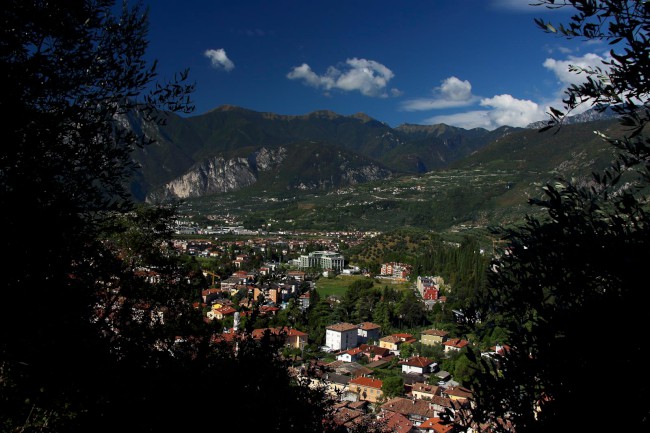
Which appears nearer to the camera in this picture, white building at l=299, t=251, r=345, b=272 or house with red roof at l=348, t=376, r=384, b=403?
house with red roof at l=348, t=376, r=384, b=403

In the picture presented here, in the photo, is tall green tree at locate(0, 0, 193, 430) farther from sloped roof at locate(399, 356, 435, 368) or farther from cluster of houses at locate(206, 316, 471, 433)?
sloped roof at locate(399, 356, 435, 368)

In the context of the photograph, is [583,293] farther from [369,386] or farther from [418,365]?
[418,365]

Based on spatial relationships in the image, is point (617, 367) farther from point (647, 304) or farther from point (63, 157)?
point (63, 157)

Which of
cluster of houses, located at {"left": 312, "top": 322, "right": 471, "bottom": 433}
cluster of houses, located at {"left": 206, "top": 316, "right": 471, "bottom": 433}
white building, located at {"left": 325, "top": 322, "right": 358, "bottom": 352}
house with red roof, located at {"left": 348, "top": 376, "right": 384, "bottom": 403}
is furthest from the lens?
white building, located at {"left": 325, "top": 322, "right": 358, "bottom": 352}

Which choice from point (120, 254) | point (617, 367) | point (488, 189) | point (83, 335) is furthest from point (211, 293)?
point (488, 189)

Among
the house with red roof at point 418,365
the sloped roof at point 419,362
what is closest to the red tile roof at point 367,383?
the house with red roof at point 418,365

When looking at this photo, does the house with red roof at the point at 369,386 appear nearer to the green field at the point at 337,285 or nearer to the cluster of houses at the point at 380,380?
the cluster of houses at the point at 380,380

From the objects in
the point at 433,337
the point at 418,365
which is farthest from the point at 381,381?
the point at 433,337

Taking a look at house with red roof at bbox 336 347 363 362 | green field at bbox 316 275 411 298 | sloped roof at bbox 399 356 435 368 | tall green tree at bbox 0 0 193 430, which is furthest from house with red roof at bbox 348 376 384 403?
green field at bbox 316 275 411 298

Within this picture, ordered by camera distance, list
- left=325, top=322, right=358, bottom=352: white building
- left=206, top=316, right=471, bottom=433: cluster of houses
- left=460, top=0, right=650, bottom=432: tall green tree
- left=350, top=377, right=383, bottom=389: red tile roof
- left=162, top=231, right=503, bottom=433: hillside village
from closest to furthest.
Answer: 1. left=460, top=0, right=650, bottom=432: tall green tree
2. left=162, top=231, right=503, bottom=433: hillside village
3. left=206, top=316, right=471, bottom=433: cluster of houses
4. left=350, top=377, right=383, bottom=389: red tile roof
5. left=325, top=322, right=358, bottom=352: white building
